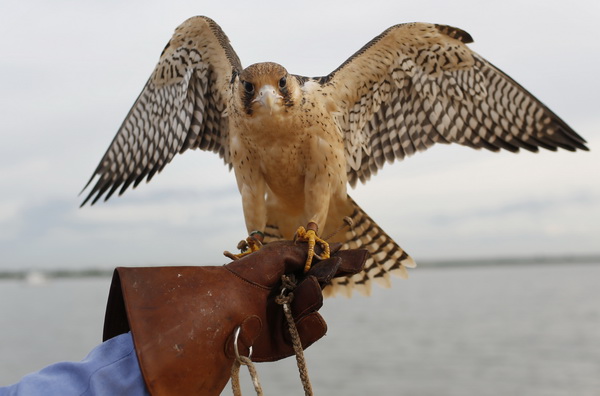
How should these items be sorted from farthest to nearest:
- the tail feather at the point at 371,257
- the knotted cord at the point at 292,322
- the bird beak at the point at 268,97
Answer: the tail feather at the point at 371,257
the bird beak at the point at 268,97
the knotted cord at the point at 292,322

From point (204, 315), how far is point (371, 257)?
2.19 m

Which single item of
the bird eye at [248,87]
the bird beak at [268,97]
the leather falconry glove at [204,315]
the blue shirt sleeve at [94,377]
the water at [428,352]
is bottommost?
the water at [428,352]

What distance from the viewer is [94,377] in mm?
1708

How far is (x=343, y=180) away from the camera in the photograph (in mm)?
3369

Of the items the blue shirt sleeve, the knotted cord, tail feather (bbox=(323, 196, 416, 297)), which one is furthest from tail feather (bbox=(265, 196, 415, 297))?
the blue shirt sleeve

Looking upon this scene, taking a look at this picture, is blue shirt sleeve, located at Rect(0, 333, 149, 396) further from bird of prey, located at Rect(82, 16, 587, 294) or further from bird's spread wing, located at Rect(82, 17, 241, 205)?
bird's spread wing, located at Rect(82, 17, 241, 205)

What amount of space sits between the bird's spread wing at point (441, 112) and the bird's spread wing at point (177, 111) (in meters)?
0.87

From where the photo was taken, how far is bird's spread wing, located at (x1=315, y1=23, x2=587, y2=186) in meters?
3.97

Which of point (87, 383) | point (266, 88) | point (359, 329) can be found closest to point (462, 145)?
point (266, 88)

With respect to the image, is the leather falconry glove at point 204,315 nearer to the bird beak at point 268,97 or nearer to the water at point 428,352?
the bird beak at point 268,97

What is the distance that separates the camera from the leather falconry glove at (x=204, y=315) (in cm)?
186

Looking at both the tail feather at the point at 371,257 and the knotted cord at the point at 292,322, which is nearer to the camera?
the knotted cord at the point at 292,322

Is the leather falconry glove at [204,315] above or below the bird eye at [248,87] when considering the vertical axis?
below

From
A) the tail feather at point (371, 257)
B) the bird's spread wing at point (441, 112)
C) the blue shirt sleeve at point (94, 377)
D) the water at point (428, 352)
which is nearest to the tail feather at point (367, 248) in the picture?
the tail feather at point (371, 257)
